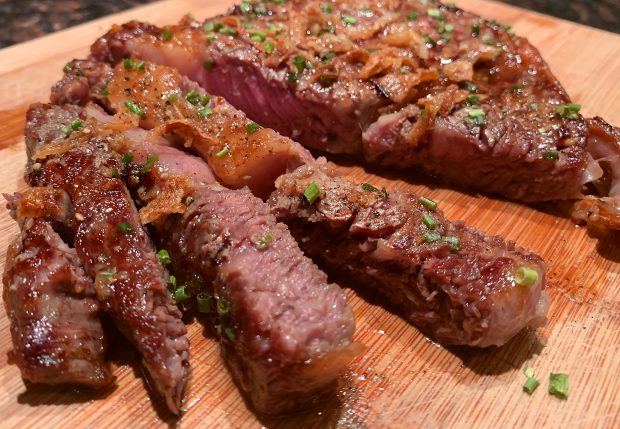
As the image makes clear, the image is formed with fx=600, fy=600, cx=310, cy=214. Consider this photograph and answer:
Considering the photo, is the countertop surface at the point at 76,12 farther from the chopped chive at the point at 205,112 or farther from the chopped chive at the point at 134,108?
the chopped chive at the point at 205,112

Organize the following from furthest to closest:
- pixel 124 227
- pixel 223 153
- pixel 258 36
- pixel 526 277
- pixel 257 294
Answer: pixel 258 36 < pixel 223 153 < pixel 124 227 < pixel 526 277 < pixel 257 294

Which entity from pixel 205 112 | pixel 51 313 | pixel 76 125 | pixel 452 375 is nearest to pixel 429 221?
pixel 452 375

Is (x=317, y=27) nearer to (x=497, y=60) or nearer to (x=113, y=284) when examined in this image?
(x=497, y=60)

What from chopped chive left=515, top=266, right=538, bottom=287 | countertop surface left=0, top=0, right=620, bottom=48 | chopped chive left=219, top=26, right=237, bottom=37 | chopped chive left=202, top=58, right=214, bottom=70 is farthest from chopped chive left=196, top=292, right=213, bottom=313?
countertop surface left=0, top=0, right=620, bottom=48

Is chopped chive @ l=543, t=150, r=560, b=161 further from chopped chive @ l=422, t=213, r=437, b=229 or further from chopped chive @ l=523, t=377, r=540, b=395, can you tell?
chopped chive @ l=523, t=377, r=540, b=395

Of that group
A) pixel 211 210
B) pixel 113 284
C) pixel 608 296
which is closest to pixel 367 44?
pixel 211 210

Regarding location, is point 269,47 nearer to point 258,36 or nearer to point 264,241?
point 258,36
